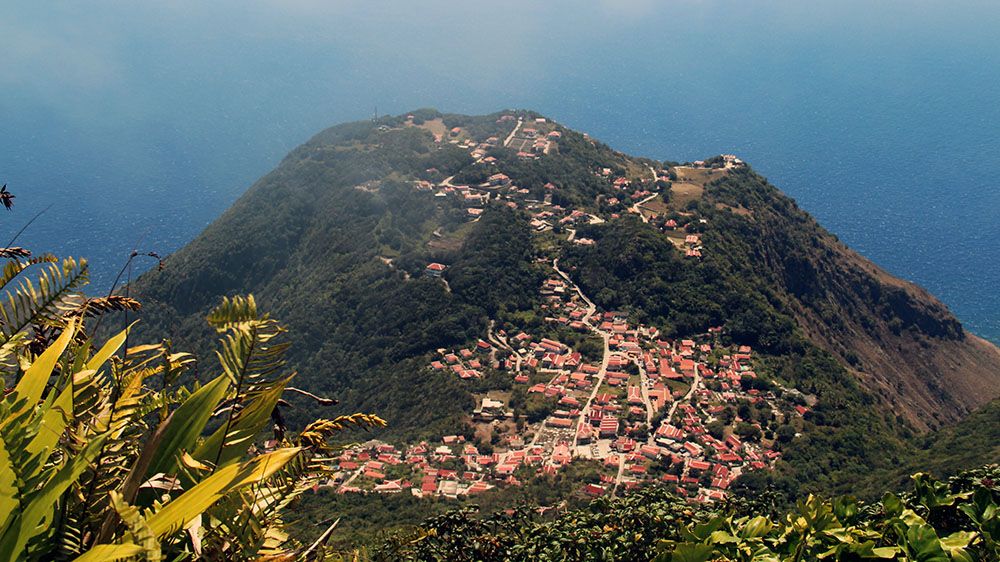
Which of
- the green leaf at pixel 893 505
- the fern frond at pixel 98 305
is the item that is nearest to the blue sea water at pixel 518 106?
the fern frond at pixel 98 305

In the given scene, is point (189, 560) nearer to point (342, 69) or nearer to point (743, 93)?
point (743, 93)

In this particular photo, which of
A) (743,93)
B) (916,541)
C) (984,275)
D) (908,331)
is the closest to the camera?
(916,541)

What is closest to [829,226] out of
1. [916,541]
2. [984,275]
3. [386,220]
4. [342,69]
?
[984,275]

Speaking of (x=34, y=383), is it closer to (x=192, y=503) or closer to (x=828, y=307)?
(x=192, y=503)

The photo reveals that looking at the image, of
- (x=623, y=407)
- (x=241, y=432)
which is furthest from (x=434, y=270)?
(x=241, y=432)

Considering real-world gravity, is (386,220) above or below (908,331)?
below

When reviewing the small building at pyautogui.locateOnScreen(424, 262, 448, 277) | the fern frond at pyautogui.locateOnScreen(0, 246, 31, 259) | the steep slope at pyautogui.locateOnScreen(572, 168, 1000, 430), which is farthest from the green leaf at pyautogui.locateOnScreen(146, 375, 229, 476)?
the small building at pyautogui.locateOnScreen(424, 262, 448, 277)
